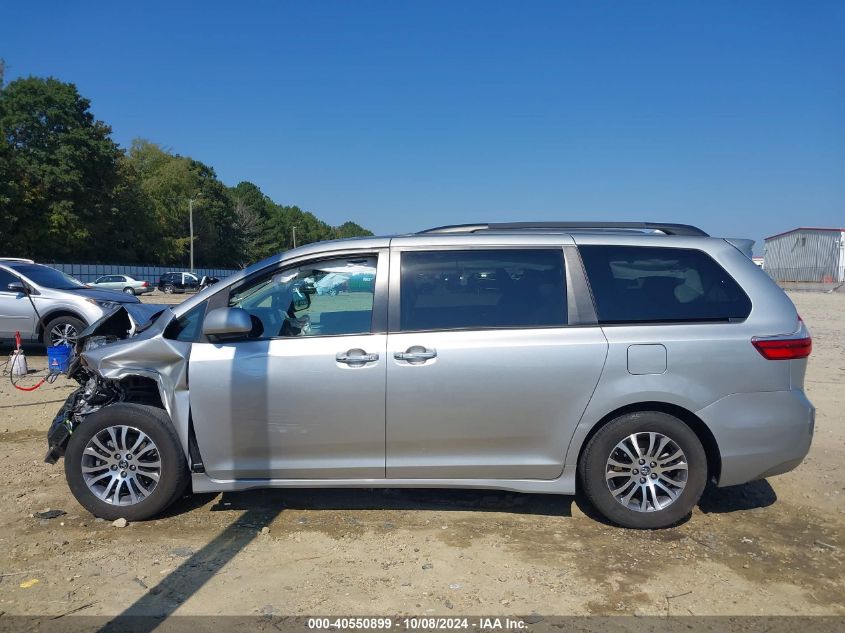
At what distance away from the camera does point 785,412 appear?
4129 mm

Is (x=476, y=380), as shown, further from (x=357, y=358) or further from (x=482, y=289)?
(x=357, y=358)

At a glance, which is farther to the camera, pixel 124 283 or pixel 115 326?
pixel 124 283

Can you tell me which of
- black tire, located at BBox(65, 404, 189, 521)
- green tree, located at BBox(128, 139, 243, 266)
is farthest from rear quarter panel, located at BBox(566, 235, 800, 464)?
green tree, located at BBox(128, 139, 243, 266)

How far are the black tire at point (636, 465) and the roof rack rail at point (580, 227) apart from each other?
1378mm

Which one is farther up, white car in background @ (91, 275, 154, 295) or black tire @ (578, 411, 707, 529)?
white car in background @ (91, 275, 154, 295)

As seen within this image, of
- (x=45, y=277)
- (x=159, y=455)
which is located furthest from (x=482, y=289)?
(x=45, y=277)

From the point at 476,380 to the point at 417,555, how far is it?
1.11 metres

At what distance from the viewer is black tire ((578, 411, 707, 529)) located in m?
4.12

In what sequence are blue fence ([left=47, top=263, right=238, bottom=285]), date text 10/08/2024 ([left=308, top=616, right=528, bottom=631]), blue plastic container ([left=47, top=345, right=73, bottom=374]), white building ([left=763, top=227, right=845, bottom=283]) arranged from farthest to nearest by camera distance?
white building ([left=763, top=227, right=845, bottom=283]) < blue fence ([left=47, top=263, right=238, bottom=285]) < blue plastic container ([left=47, top=345, right=73, bottom=374]) < date text 10/08/2024 ([left=308, top=616, right=528, bottom=631])

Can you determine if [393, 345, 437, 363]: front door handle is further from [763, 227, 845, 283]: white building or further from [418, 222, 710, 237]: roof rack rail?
[763, 227, 845, 283]: white building

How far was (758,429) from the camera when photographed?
411 cm

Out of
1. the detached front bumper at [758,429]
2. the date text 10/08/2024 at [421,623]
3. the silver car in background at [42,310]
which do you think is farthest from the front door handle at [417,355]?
the silver car in background at [42,310]

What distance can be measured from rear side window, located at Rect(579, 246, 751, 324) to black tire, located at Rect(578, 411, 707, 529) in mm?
651

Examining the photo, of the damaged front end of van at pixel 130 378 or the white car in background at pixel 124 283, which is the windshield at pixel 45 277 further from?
the white car in background at pixel 124 283
